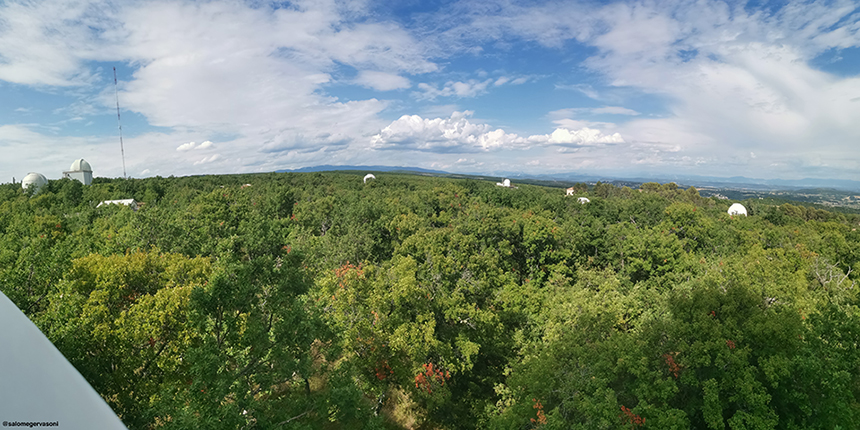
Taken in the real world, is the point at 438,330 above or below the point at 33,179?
below

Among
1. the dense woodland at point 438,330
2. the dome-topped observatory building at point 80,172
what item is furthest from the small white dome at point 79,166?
the dense woodland at point 438,330

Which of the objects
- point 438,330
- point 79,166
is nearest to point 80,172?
point 79,166

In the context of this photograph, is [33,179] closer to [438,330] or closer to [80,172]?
[80,172]

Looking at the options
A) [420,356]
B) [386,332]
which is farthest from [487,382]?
[386,332]

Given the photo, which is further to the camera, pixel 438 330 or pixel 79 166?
pixel 79 166

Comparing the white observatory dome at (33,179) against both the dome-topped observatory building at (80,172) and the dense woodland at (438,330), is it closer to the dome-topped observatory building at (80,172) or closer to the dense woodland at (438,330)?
the dome-topped observatory building at (80,172)

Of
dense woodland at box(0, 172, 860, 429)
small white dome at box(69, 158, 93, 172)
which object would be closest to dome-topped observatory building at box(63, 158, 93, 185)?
small white dome at box(69, 158, 93, 172)
